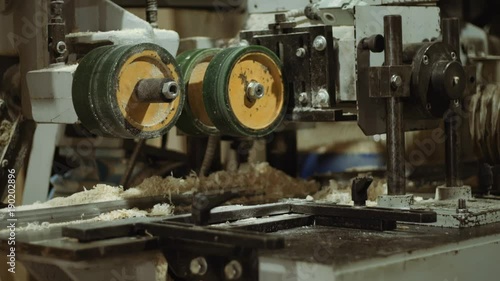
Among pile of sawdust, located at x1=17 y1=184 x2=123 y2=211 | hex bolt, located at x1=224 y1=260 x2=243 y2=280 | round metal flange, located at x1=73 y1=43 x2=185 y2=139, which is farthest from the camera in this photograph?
pile of sawdust, located at x1=17 y1=184 x2=123 y2=211

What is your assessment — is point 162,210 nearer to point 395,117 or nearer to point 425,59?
point 395,117

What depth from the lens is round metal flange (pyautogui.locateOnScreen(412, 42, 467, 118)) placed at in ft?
5.84

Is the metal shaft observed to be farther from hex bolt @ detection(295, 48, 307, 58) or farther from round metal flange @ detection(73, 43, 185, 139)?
hex bolt @ detection(295, 48, 307, 58)

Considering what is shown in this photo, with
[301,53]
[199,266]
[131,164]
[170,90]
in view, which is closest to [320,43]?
[301,53]

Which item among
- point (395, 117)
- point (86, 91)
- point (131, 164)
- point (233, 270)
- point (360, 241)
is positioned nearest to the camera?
point (233, 270)

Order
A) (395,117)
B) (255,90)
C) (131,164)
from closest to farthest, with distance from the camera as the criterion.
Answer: (395,117) < (255,90) < (131,164)

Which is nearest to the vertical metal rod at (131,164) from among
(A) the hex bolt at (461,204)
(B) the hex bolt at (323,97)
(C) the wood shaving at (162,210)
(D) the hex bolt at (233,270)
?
(C) the wood shaving at (162,210)

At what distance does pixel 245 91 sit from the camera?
1.86m

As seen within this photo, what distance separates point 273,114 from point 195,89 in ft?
0.63

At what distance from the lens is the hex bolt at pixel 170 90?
1.67m

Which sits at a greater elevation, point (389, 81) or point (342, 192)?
point (389, 81)

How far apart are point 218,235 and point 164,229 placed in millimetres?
132

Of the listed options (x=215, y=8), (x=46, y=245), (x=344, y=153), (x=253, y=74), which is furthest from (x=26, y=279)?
(x=344, y=153)

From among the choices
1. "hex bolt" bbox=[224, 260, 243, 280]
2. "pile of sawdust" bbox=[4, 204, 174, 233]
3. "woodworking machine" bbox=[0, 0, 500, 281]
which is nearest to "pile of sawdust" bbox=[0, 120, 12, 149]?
"woodworking machine" bbox=[0, 0, 500, 281]
